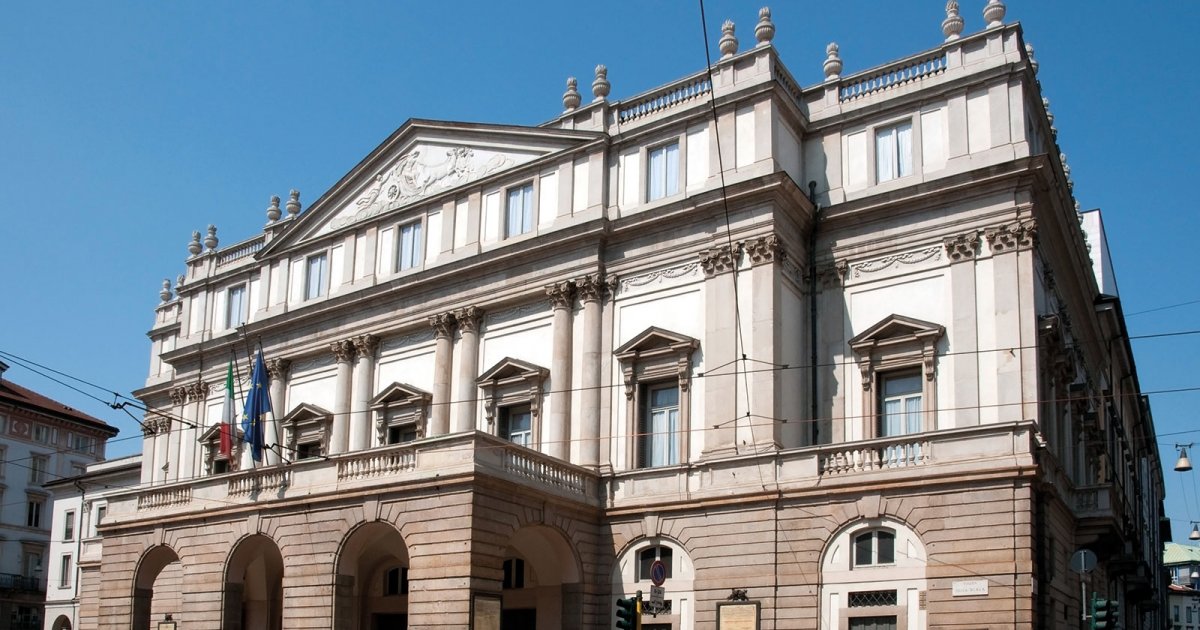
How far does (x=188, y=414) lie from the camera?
136 feet

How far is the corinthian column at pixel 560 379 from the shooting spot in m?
30.6

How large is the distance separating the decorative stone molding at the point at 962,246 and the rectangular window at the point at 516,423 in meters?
11.1

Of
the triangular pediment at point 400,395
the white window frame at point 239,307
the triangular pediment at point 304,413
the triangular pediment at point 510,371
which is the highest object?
the white window frame at point 239,307

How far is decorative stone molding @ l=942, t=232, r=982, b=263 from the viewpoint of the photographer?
2722cm

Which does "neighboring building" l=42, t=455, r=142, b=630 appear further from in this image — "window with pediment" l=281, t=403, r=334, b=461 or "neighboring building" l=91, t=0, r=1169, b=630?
"neighboring building" l=91, t=0, r=1169, b=630

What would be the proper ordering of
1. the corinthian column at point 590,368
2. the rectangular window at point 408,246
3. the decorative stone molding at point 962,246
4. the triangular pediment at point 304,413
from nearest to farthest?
the decorative stone molding at point 962,246 → the corinthian column at point 590,368 → the rectangular window at point 408,246 → the triangular pediment at point 304,413

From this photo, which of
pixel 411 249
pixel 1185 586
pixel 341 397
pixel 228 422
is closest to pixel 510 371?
pixel 411 249

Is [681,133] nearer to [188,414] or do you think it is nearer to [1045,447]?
[1045,447]

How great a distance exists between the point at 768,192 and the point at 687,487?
694 centimetres

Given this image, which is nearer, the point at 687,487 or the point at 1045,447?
the point at 1045,447

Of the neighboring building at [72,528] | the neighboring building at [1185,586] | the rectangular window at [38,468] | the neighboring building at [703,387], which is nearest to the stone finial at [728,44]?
the neighboring building at [703,387]

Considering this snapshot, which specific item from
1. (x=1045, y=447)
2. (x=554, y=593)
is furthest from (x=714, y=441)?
(x=1045, y=447)

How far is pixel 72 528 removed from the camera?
196 ft

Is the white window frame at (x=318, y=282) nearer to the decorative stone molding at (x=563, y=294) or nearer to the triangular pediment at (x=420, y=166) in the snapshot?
the triangular pediment at (x=420, y=166)
